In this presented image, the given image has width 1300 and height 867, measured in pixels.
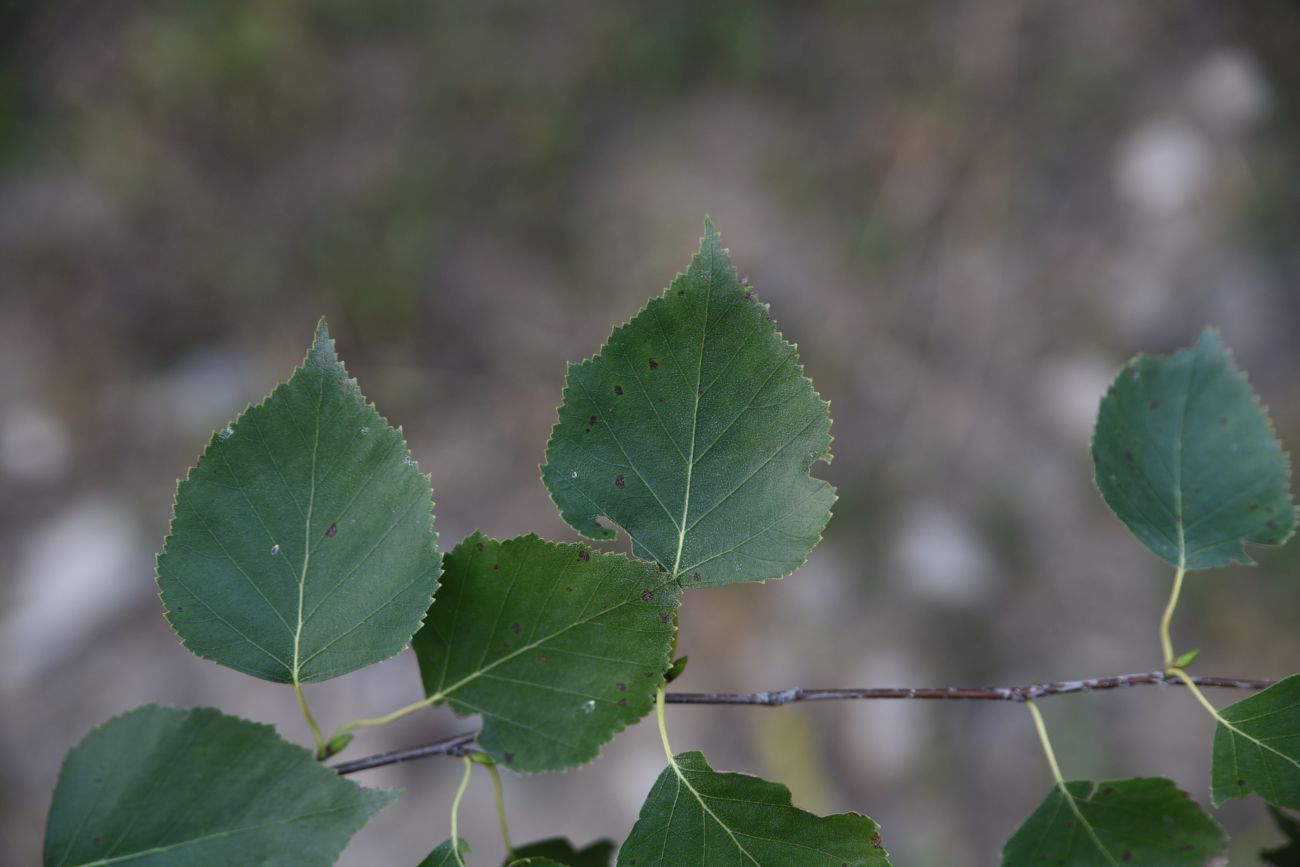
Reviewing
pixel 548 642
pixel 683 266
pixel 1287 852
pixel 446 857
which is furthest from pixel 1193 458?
pixel 683 266

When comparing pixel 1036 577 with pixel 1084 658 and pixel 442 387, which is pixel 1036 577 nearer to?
pixel 1084 658

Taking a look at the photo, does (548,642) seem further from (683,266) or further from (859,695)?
(683,266)

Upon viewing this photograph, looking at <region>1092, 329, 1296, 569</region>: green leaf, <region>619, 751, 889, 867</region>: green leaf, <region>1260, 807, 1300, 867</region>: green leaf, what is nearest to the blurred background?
<region>1260, 807, 1300, 867</region>: green leaf

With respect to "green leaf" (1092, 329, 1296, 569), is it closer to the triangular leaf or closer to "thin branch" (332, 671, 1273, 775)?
"thin branch" (332, 671, 1273, 775)

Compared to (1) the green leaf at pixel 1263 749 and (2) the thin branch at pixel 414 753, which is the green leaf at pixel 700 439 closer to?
(2) the thin branch at pixel 414 753

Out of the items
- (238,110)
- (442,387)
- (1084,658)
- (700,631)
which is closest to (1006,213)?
(1084,658)

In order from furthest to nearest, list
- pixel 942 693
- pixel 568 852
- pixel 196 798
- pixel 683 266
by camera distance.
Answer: pixel 683 266 → pixel 568 852 → pixel 942 693 → pixel 196 798
